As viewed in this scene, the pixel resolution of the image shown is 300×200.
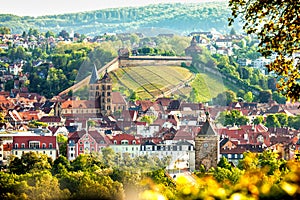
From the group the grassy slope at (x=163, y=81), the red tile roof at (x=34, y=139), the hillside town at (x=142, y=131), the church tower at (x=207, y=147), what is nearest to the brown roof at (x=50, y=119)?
the hillside town at (x=142, y=131)

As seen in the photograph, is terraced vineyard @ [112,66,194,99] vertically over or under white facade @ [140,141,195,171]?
over

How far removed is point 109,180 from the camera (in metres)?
20.8

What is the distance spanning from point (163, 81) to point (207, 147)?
10.2ft

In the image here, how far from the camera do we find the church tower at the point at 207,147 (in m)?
28.8

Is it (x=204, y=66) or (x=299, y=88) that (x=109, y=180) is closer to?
(x=204, y=66)

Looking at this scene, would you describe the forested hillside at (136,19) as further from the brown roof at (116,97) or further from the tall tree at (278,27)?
the tall tree at (278,27)

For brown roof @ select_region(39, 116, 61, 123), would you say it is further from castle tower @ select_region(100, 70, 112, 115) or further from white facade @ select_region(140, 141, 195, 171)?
white facade @ select_region(140, 141, 195, 171)

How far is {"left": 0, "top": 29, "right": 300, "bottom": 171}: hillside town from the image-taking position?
1104 inches

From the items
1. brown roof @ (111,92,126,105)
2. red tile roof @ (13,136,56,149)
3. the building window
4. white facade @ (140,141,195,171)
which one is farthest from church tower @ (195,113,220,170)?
the building window

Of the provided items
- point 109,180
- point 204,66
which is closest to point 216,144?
point 204,66

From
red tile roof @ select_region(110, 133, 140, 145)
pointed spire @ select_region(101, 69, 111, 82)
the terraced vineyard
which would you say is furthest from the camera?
pointed spire @ select_region(101, 69, 111, 82)

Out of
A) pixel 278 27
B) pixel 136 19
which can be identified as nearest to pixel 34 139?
pixel 278 27

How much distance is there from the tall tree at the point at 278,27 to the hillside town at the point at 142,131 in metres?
12.0

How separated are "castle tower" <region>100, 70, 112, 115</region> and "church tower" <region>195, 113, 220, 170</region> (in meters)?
4.03
